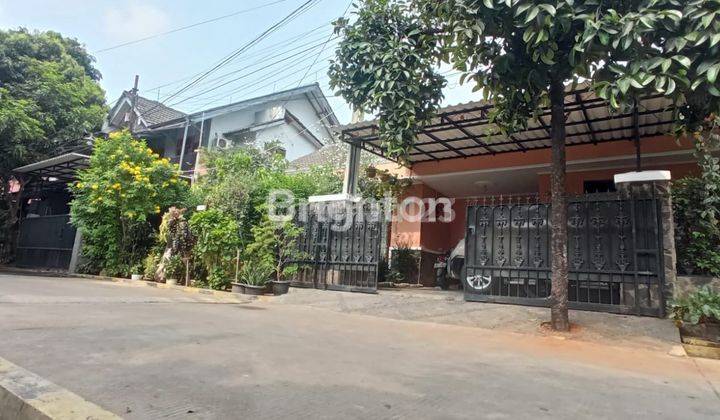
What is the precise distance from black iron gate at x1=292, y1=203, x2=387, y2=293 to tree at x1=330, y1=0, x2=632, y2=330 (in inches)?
113

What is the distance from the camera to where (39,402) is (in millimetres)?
2158

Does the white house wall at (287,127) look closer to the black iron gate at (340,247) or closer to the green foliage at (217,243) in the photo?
the green foliage at (217,243)

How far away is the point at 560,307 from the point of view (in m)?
5.22

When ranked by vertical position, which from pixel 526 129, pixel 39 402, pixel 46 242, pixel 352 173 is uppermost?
pixel 526 129

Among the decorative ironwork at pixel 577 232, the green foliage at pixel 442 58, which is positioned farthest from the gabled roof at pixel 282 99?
the decorative ironwork at pixel 577 232

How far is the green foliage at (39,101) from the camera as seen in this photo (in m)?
13.4

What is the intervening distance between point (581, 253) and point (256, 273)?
5781mm

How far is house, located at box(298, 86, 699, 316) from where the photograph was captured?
5992 mm

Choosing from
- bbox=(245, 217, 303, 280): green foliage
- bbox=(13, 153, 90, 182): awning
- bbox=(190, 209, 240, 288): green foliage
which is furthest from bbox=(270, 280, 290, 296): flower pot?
bbox=(13, 153, 90, 182): awning

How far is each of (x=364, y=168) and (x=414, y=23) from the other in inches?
252

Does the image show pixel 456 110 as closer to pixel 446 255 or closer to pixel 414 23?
pixel 414 23

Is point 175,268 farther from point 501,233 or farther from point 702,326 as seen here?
point 702,326

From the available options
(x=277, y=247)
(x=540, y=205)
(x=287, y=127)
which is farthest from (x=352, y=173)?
(x=287, y=127)

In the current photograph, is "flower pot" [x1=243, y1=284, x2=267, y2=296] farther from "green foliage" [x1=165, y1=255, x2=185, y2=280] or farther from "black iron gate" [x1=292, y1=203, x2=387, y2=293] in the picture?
"green foliage" [x1=165, y1=255, x2=185, y2=280]
